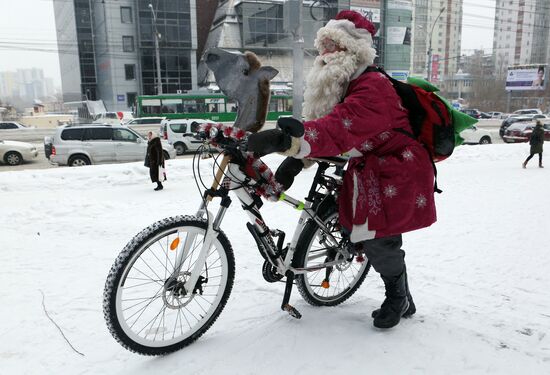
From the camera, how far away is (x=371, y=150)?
2.35 metres

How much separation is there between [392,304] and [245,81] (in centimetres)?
157

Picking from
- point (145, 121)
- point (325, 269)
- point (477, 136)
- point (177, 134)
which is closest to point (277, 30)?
→ point (145, 121)

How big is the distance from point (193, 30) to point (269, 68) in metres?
50.9

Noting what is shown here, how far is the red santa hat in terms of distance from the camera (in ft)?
7.33

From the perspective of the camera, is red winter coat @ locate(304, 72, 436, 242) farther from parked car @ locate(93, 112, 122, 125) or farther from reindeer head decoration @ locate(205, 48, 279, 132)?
parked car @ locate(93, 112, 122, 125)

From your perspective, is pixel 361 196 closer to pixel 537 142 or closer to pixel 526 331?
pixel 526 331

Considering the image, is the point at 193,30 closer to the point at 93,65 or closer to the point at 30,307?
the point at 93,65

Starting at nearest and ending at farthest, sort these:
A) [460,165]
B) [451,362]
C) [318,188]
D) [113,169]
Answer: [451,362], [318,188], [113,169], [460,165]

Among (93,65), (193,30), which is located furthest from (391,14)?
(93,65)

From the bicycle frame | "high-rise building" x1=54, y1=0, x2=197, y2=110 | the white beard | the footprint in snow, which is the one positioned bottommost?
the footprint in snow

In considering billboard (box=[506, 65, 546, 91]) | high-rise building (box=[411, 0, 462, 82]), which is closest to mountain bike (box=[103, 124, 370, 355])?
billboard (box=[506, 65, 546, 91])

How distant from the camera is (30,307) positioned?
9.68 ft

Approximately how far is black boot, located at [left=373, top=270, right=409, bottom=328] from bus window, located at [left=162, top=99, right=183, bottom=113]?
28.6 m

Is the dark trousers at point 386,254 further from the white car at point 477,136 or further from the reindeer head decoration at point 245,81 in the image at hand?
the white car at point 477,136
